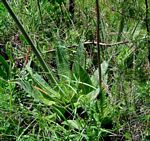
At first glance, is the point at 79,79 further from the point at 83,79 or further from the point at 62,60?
the point at 62,60

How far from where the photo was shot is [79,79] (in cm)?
205

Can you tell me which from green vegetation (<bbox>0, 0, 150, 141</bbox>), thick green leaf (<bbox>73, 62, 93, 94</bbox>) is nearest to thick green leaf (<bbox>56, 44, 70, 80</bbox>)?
green vegetation (<bbox>0, 0, 150, 141</bbox>)

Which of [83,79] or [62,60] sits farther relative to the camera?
[62,60]

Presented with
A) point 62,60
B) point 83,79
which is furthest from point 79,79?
point 62,60

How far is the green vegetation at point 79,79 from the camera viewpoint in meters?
1.87

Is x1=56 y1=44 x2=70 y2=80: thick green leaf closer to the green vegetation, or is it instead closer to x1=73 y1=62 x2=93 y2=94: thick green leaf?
the green vegetation

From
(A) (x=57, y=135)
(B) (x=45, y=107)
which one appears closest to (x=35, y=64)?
(B) (x=45, y=107)

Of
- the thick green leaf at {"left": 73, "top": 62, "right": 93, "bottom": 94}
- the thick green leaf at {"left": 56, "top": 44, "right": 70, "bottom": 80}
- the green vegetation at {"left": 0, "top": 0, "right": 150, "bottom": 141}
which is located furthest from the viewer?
the thick green leaf at {"left": 56, "top": 44, "right": 70, "bottom": 80}

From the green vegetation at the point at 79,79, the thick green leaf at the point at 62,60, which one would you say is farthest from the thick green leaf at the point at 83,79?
the thick green leaf at the point at 62,60

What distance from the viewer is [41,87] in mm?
2105

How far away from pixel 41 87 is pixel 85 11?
2.66 ft

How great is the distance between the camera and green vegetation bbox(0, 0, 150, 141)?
→ 1.87 metres

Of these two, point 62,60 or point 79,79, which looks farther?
point 62,60

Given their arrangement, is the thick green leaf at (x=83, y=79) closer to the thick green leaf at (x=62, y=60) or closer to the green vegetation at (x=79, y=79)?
the green vegetation at (x=79, y=79)
